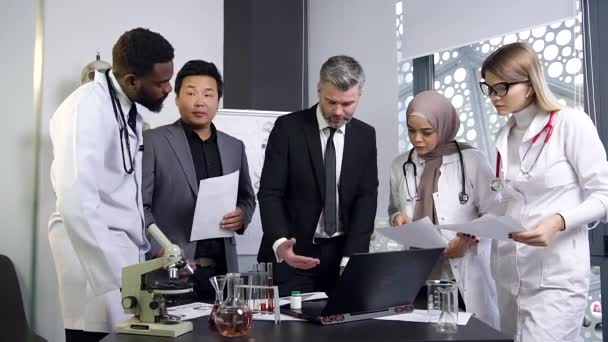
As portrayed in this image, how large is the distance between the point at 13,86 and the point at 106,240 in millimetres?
2390

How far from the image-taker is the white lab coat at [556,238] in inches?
81.5

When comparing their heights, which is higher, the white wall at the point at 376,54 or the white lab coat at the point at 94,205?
the white wall at the point at 376,54

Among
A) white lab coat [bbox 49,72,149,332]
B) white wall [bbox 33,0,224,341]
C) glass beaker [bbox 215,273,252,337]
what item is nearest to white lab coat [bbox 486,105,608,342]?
glass beaker [bbox 215,273,252,337]

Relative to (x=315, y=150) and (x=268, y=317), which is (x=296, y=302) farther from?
(x=315, y=150)

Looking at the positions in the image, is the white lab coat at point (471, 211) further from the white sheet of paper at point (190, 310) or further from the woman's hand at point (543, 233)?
the white sheet of paper at point (190, 310)

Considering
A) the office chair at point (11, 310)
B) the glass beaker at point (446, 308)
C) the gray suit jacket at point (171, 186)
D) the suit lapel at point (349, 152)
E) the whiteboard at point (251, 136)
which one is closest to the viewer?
the glass beaker at point (446, 308)

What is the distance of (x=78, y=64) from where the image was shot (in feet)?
13.0

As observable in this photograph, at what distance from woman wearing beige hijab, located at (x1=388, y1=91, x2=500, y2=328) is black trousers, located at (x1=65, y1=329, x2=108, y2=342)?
1.25 meters

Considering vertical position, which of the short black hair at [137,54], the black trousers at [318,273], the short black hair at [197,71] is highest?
the short black hair at [197,71]

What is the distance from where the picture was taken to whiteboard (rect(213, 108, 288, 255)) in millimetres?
3754

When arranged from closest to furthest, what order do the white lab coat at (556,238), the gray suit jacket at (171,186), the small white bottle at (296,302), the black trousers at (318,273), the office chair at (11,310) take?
the small white bottle at (296,302), the white lab coat at (556,238), the black trousers at (318,273), the gray suit jacket at (171,186), the office chair at (11,310)

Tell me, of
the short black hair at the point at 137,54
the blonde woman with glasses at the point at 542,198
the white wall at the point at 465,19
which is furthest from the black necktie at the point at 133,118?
the white wall at the point at 465,19

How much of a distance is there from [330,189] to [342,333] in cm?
89

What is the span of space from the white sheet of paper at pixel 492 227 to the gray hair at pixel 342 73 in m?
0.73
